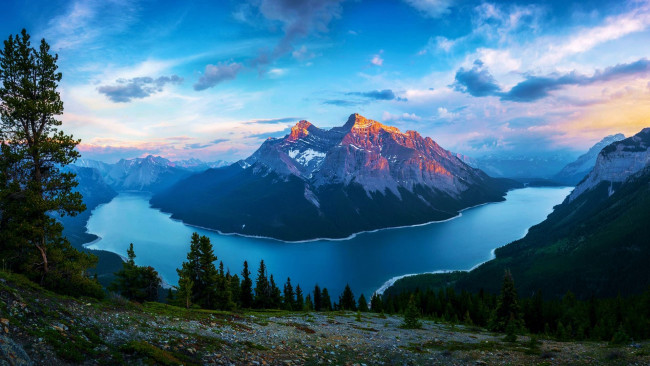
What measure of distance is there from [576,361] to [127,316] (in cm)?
3217

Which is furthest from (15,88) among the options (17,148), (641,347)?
(641,347)

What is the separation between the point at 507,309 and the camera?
50.2 m

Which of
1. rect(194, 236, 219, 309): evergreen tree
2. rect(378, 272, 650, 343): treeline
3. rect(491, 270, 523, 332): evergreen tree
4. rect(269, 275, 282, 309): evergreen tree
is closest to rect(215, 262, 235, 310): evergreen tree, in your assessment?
rect(194, 236, 219, 309): evergreen tree

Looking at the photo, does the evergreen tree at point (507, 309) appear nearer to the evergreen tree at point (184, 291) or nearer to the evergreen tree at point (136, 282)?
the evergreen tree at point (184, 291)

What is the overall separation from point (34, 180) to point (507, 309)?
6238 cm

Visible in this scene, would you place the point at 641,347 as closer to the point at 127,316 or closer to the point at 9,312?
the point at 127,316

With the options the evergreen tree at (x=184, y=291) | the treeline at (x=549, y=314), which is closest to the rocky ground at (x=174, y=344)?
the treeline at (x=549, y=314)

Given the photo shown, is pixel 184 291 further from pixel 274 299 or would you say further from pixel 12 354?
pixel 12 354

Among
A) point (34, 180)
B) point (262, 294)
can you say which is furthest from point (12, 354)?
point (262, 294)

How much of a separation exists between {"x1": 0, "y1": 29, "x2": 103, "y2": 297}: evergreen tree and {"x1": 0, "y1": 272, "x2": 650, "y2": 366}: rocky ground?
130 inches

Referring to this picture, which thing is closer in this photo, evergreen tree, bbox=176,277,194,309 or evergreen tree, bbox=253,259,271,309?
evergreen tree, bbox=176,277,194,309

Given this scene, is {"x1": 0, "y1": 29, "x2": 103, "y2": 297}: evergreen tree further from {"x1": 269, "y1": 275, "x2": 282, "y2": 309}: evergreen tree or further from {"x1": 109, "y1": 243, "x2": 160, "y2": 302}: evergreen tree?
{"x1": 269, "y1": 275, "x2": 282, "y2": 309}: evergreen tree

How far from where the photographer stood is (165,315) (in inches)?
1025

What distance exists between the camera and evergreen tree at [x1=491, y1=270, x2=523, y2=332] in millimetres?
49406
